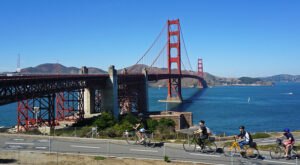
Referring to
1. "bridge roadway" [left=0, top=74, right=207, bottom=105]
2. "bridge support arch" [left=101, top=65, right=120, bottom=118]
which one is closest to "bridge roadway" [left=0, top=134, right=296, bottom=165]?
"bridge roadway" [left=0, top=74, right=207, bottom=105]

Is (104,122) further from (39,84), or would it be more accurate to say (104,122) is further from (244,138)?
(244,138)

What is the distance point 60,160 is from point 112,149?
8.52 ft

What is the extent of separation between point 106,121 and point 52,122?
20.3 feet

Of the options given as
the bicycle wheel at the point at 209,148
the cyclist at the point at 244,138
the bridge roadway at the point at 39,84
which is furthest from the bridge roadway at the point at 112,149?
the bridge roadway at the point at 39,84

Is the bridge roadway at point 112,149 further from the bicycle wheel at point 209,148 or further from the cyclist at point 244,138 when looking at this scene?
the cyclist at point 244,138

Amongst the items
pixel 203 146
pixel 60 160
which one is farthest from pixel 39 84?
pixel 203 146

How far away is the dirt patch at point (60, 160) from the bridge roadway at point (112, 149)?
628 mm

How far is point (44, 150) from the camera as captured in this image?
15266 millimetres

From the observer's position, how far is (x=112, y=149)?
1524 centimetres

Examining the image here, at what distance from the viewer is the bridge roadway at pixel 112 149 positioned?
13093 millimetres

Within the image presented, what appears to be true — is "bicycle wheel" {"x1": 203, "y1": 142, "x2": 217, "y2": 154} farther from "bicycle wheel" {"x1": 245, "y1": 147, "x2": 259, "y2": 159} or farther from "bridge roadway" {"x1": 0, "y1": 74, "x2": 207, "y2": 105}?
"bridge roadway" {"x1": 0, "y1": 74, "x2": 207, "y2": 105}

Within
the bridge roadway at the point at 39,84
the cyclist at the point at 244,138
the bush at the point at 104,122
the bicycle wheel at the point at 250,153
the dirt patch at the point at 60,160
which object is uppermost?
the bridge roadway at the point at 39,84

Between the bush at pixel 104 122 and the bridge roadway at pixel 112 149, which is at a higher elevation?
the bridge roadway at pixel 112 149

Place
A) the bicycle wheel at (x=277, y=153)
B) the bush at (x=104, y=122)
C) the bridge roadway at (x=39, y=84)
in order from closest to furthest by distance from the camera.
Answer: the bicycle wheel at (x=277, y=153)
the bridge roadway at (x=39, y=84)
the bush at (x=104, y=122)
